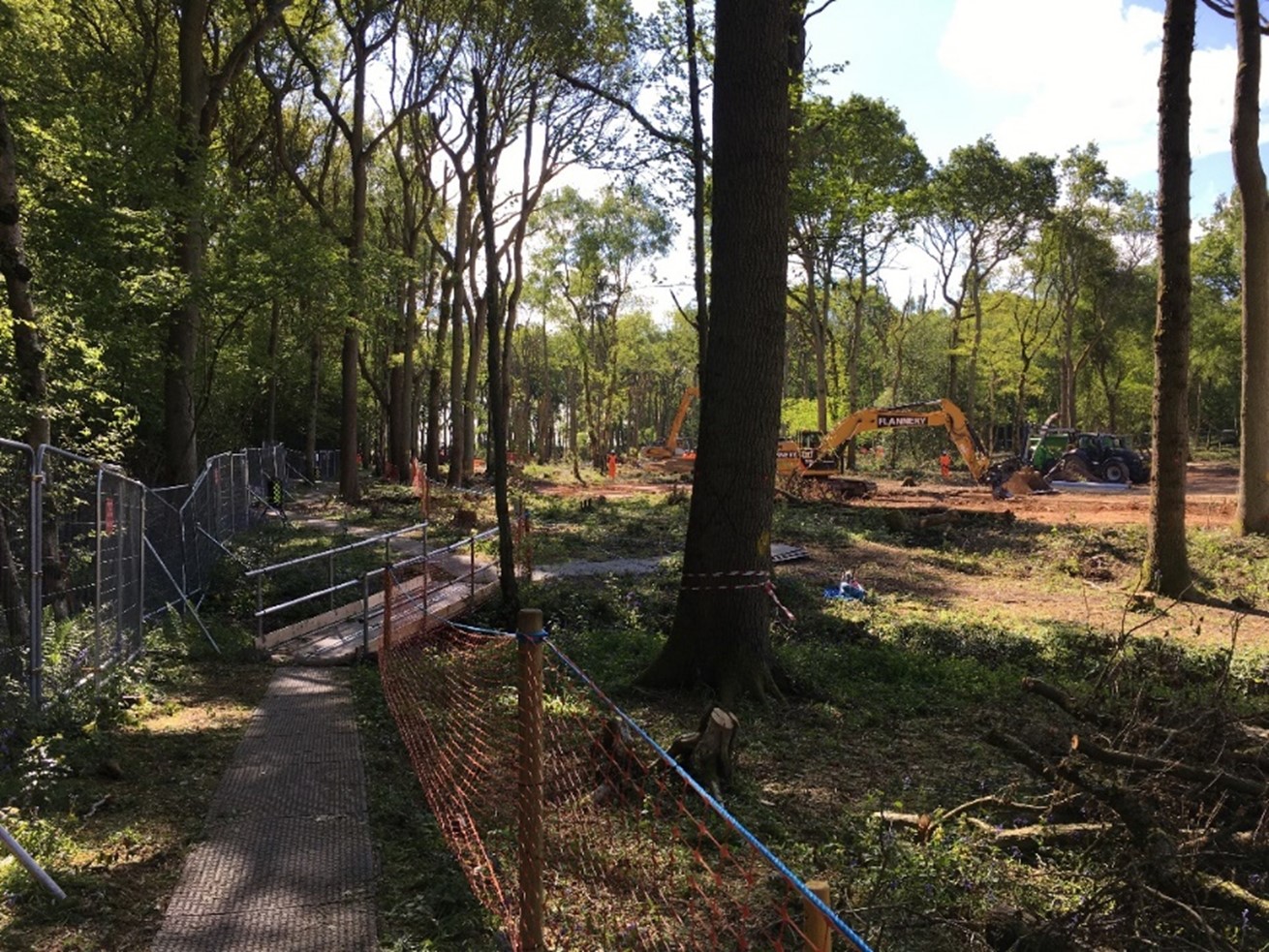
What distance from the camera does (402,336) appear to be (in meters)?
33.5

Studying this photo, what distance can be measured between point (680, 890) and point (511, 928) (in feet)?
2.75

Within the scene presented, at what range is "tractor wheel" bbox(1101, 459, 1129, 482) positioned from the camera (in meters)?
31.4

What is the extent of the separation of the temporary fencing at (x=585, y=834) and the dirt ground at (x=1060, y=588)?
282cm

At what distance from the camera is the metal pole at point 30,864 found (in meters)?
3.59

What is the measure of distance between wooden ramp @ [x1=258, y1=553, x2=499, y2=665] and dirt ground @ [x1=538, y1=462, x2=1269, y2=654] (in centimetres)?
565

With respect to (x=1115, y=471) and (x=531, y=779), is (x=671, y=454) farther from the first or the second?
(x=531, y=779)

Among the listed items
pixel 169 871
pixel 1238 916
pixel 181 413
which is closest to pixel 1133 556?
pixel 1238 916

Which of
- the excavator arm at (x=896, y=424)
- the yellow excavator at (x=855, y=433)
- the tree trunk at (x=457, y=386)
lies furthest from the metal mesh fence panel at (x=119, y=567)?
the excavator arm at (x=896, y=424)

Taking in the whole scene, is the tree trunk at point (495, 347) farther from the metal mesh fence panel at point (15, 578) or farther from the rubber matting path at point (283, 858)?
the metal mesh fence panel at point (15, 578)

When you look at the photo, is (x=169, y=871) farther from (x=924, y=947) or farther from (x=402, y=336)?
(x=402, y=336)

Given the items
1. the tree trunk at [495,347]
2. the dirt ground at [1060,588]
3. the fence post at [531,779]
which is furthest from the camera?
the tree trunk at [495,347]

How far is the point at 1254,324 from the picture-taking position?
15.5m

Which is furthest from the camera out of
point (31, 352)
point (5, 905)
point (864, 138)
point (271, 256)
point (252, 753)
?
point (864, 138)

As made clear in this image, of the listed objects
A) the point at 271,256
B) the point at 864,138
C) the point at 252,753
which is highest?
the point at 864,138
